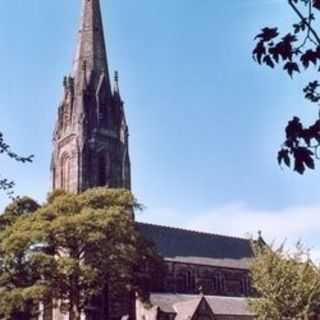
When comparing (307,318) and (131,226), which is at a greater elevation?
(131,226)

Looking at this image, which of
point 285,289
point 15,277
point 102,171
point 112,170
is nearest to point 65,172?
point 102,171

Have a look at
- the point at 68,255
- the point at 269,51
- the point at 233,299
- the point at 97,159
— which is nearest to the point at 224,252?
the point at 233,299

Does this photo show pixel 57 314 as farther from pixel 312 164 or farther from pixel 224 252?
pixel 312 164

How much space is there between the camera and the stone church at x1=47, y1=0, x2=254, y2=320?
61.5m

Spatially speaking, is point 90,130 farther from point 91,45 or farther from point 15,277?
point 15,277

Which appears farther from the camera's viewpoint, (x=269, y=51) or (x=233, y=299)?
(x=233, y=299)

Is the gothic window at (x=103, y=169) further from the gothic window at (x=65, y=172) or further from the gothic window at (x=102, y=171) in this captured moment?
the gothic window at (x=65, y=172)

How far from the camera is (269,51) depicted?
20.1 feet

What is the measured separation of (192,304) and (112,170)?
16700 millimetres

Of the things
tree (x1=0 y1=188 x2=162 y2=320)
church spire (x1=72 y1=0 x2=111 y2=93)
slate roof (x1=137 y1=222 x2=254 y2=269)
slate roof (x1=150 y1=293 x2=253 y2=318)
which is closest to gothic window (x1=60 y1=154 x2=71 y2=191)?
slate roof (x1=137 y1=222 x2=254 y2=269)

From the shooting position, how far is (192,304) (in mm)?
52906

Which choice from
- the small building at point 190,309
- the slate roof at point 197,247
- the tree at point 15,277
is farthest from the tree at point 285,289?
the slate roof at point 197,247

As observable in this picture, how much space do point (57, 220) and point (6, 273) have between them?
464cm

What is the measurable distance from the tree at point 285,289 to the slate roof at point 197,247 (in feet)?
65.9
